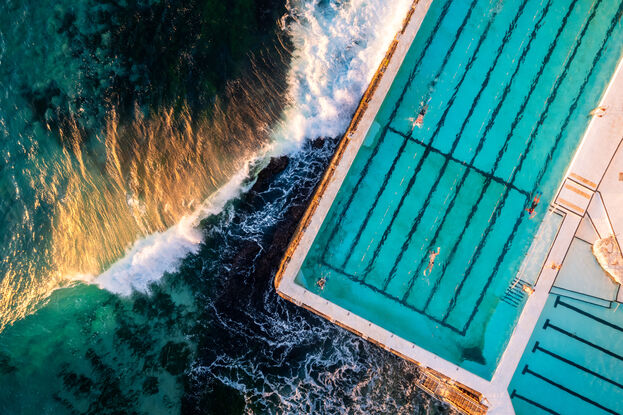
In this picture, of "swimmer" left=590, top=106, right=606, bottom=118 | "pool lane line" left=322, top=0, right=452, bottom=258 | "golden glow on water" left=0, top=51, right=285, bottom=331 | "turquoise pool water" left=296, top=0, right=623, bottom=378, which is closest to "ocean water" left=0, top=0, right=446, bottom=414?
"golden glow on water" left=0, top=51, right=285, bottom=331

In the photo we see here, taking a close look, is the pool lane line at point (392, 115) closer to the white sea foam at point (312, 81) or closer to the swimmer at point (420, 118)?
the swimmer at point (420, 118)

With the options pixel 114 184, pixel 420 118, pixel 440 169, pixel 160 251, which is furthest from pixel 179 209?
pixel 440 169

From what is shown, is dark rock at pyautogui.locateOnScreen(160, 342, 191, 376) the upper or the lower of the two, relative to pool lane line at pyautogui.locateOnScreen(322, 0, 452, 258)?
lower

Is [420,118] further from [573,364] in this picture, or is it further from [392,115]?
[573,364]

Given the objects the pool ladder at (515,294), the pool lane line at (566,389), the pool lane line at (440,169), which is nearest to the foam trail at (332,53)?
the pool lane line at (440,169)

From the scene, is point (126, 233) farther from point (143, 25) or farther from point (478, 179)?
point (478, 179)

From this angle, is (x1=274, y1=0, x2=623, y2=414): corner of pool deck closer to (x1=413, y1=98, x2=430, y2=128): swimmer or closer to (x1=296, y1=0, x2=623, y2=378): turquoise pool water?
(x1=296, y1=0, x2=623, y2=378): turquoise pool water
